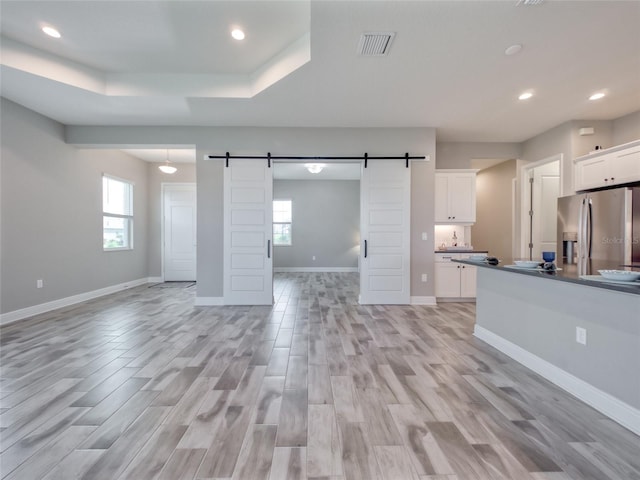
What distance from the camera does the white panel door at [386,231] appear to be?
4.64 meters

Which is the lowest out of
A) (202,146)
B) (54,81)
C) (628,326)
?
(628,326)

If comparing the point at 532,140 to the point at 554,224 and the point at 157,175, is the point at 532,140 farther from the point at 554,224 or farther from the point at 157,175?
the point at 157,175

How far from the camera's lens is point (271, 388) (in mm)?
2145

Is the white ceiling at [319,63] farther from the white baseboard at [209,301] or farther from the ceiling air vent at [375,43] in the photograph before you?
the white baseboard at [209,301]

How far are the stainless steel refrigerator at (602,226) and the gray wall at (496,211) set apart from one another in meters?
1.86

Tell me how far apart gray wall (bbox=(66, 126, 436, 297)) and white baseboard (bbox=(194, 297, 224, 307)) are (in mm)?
65

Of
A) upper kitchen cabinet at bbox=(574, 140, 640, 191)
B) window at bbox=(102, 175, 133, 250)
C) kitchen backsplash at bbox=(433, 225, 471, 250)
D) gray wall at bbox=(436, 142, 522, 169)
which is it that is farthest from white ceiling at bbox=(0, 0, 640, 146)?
kitchen backsplash at bbox=(433, 225, 471, 250)

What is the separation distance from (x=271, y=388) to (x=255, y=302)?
2594 mm

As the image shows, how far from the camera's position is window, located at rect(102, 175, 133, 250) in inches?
220

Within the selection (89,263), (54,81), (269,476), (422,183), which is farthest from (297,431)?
(89,263)

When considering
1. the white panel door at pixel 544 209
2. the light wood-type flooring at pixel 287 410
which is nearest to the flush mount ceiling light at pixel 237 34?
the light wood-type flooring at pixel 287 410

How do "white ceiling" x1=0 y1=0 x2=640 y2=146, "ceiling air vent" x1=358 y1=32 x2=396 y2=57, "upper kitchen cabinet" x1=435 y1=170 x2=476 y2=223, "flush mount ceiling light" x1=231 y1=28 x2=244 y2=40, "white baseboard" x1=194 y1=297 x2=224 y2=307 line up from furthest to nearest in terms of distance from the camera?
1. "upper kitchen cabinet" x1=435 y1=170 x2=476 y2=223
2. "white baseboard" x1=194 y1=297 x2=224 y2=307
3. "flush mount ceiling light" x1=231 y1=28 x2=244 y2=40
4. "ceiling air vent" x1=358 y1=32 x2=396 y2=57
5. "white ceiling" x1=0 y1=0 x2=640 y2=146

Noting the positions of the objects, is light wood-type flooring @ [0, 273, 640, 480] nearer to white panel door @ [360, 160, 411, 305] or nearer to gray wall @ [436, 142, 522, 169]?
white panel door @ [360, 160, 411, 305]

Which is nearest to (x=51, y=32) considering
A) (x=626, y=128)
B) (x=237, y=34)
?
(x=237, y=34)
